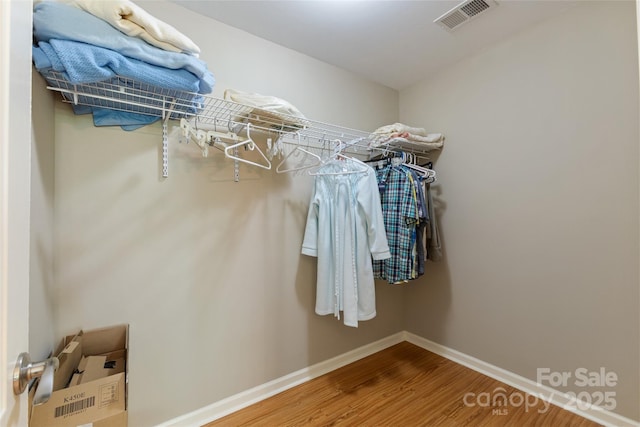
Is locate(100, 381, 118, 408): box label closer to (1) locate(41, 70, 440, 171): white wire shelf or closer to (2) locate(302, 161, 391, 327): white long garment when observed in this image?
(1) locate(41, 70, 440, 171): white wire shelf

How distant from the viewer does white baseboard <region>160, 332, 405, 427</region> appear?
160cm

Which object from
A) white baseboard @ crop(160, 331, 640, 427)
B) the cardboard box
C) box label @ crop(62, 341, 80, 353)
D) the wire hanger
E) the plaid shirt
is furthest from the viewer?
the plaid shirt

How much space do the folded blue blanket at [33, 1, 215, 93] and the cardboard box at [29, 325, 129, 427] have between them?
1267 millimetres

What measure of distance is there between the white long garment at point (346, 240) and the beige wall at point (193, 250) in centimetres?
17

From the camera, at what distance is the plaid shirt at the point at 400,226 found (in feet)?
6.39

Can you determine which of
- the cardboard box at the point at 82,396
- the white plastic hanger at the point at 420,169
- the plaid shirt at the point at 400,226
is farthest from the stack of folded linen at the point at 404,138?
the cardboard box at the point at 82,396

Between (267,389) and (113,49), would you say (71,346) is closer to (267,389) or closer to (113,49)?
(267,389)

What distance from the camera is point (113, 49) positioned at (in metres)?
1.09

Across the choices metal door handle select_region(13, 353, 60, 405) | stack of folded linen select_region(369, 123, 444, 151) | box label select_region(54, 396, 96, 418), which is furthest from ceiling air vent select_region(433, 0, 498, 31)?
box label select_region(54, 396, 96, 418)

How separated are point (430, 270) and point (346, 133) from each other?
4.65ft

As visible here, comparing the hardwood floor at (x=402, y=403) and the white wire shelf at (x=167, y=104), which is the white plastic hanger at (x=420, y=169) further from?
the hardwood floor at (x=402, y=403)

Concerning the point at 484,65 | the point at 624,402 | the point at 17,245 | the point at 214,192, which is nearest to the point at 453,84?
the point at 484,65

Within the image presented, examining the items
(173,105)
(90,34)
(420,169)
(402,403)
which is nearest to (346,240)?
(420,169)

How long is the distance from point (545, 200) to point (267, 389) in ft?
7.34
